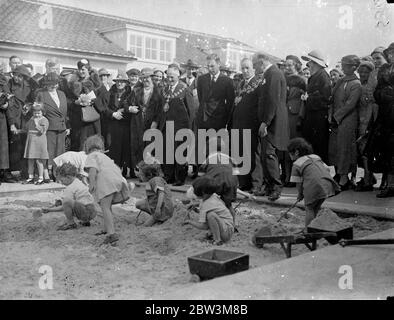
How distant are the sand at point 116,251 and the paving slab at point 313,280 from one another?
50cm

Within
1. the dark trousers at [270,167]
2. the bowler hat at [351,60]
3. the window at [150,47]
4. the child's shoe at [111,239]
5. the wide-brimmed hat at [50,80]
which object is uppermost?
the window at [150,47]

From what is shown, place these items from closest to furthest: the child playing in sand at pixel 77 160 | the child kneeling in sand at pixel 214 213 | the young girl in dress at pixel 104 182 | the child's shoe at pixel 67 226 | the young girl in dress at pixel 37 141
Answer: the child kneeling in sand at pixel 214 213 → the young girl in dress at pixel 104 182 → the child's shoe at pixel 67 226 → the child playing in sand at pixel 77 160 → the young girl in dress at pixel 37 141

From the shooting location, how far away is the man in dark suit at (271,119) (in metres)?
7.75

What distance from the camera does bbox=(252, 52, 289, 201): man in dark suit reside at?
25.4ft

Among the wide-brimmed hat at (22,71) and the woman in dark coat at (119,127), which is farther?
the woman in dark coat at (119,127)

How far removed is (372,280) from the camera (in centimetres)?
373

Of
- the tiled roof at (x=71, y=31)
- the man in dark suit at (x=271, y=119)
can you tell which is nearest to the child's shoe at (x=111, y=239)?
the man in dark suit at (x=271, y=119)

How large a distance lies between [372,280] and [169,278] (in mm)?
1563

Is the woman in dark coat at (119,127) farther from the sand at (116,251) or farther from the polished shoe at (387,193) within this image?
the polished shoe at (387,193)

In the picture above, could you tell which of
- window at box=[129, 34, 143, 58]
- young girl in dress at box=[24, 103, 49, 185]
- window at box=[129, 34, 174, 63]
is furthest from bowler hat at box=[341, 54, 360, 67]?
window at box=[129, 34, 143, 58]

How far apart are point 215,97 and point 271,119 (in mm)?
1272

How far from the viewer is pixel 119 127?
34.4 ft

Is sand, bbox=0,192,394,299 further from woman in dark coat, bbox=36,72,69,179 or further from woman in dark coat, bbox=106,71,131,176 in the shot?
woman in dark coat, bbox=106,71,131,176
